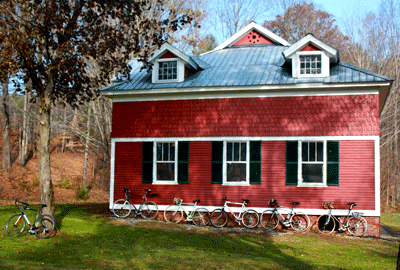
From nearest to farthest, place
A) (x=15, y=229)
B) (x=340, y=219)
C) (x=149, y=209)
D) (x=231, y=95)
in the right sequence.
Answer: (x=15, y=229) → (x=340, y=219) → (x=231, y=95) → (x=149, y=209)

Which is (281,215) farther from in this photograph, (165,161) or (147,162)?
(147,162)

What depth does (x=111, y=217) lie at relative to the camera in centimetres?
1662

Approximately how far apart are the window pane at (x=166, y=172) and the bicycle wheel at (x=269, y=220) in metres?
3.86

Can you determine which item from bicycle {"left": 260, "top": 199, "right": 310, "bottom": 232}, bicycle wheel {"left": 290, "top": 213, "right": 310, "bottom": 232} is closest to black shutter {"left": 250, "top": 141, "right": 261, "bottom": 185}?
bicycle {"left": 260, "top": 199, "right": 310, "bottom": 232}

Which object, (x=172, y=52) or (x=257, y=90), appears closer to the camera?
(x=257, y=90)

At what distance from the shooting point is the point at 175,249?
11797 millimetres

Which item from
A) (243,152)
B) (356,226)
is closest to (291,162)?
(243,152)

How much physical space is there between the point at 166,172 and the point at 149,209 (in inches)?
63.0

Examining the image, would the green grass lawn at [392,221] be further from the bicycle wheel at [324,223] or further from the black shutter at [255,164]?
the black shutter at [255,164]

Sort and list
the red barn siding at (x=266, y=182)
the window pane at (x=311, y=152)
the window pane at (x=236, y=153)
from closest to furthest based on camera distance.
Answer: the red barn siding at (x=266, y=182), the window pane at (x=311, y=152), the window pane at (x=236, y=153)

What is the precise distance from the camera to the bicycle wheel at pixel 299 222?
49.8ft

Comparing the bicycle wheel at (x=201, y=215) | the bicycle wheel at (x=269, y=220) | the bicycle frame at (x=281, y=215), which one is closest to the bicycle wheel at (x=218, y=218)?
the bicycle wheel at (x=201, y=215)

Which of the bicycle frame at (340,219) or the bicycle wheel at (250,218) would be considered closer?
the bicycle frame at (340,219)

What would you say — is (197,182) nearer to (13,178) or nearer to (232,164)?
(232,164)
